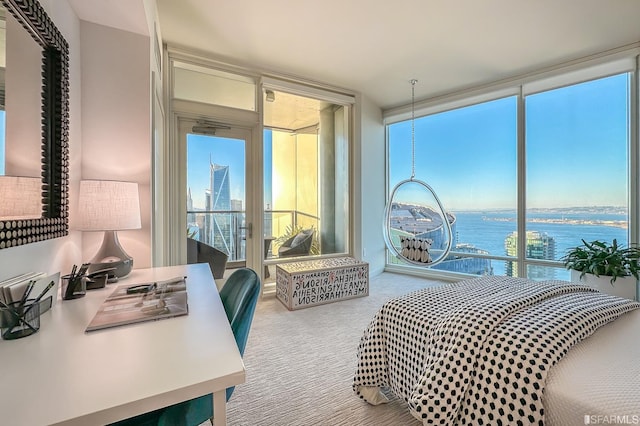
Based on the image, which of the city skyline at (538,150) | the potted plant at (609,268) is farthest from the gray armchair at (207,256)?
the potted plant at (609,268)

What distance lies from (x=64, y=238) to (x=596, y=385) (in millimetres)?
2433

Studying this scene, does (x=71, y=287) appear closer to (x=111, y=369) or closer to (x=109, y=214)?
(x=109, y=214)

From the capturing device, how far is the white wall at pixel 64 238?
1101 millimetres

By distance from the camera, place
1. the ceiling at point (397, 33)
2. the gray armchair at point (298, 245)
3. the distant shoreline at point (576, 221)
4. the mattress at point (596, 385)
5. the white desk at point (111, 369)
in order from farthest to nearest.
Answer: the gray armchair at point (298, 245)
the distant shoreline at point (576, 221)
the ceiling at point (397, 33)
the mattress at point (596, 385)
the white desk at point (111, 369)

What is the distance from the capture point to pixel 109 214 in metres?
1.53

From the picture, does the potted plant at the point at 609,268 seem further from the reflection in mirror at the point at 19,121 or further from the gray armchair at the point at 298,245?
the reflection in mirror at the point at 19,121

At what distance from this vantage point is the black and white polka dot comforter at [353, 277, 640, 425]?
1095mm

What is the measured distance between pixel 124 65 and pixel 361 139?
3337 mm

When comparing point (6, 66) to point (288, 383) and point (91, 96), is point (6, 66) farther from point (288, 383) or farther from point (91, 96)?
point (288, 383)

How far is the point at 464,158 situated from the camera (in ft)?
14.0

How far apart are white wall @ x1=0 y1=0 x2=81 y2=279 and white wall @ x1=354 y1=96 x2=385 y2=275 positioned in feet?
11.3

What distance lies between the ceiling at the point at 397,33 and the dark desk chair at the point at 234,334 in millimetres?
1769

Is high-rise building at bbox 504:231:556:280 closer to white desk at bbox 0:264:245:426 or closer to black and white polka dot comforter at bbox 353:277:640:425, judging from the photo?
black and white polka dot comforter at bbox 353:277:640:425

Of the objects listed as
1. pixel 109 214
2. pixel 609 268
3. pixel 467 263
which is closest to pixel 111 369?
pixel 109 214
